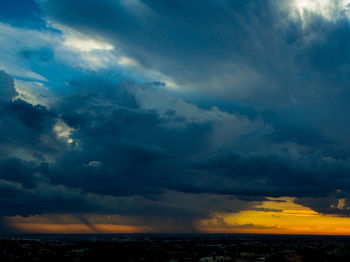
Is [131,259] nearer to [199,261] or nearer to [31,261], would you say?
[199,261]

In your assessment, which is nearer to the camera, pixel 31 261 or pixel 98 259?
pixel 31 261

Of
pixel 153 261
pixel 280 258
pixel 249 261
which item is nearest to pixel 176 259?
pixel 153 261

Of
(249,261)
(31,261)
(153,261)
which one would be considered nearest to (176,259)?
(153,261)

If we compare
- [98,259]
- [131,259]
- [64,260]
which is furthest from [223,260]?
[64,260]

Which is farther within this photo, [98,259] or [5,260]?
[98,259]

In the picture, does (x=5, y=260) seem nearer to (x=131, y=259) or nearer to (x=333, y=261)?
(x=131, y=259)

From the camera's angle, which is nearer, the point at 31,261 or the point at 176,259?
the point at 31,261

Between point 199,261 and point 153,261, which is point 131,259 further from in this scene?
point 199,261
